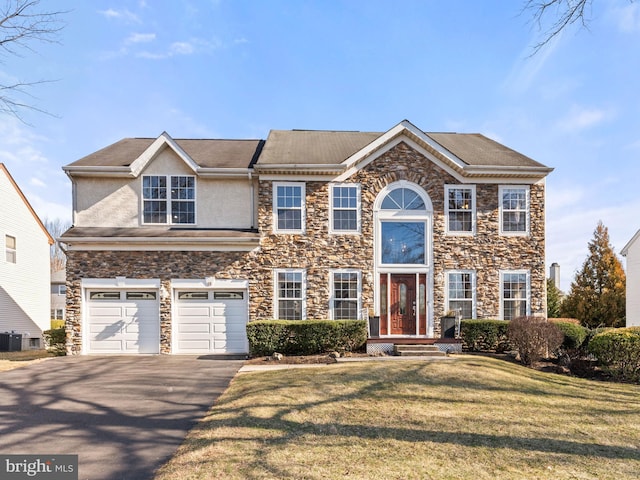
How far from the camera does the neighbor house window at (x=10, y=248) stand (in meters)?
19.8

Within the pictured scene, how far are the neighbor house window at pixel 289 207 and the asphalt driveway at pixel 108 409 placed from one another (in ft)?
17.2

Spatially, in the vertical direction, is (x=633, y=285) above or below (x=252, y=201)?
below

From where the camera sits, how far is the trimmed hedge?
1312 cm

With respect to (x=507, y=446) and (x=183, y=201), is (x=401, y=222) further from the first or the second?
(x=507, y=446)

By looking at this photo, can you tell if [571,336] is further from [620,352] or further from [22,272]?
[22,272]

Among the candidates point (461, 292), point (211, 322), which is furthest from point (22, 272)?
point (461, 292)

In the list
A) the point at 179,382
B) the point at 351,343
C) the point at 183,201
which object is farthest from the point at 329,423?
the point at 183,201

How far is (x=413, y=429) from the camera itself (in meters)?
6.15

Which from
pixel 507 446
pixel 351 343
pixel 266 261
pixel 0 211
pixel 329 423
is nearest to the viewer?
pixel 507 446

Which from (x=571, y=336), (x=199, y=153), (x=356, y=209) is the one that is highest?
(x=199, y=153)

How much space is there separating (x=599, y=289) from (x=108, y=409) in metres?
28.1

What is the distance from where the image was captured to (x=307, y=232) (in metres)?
14.7

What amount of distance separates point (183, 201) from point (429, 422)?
12.2 meters

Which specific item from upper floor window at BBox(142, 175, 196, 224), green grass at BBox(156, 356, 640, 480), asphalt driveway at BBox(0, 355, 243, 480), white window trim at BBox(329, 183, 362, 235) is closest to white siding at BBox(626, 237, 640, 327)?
green grass at BBox(156, 356, 640, 480)
